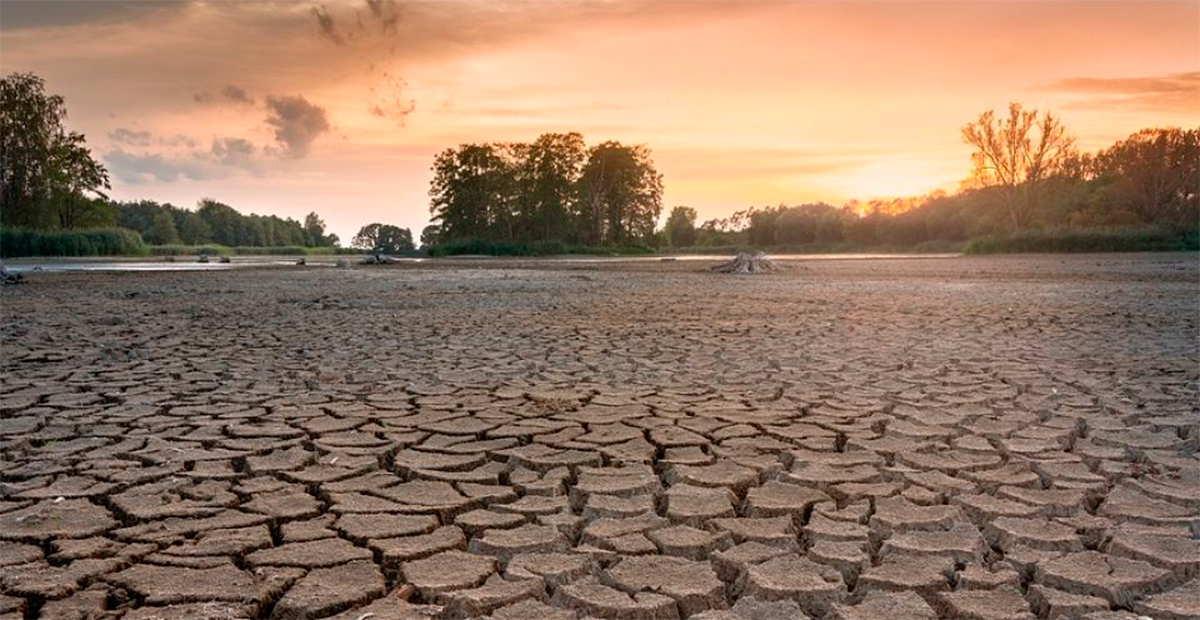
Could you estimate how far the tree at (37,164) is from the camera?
1654 inches

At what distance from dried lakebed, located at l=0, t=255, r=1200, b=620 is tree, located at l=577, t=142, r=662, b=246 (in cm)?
5608

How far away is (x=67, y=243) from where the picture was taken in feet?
112

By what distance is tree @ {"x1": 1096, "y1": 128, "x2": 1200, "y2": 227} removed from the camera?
42469mm

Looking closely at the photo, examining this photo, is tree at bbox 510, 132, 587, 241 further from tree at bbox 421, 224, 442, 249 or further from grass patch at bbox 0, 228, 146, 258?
grass patch at bbox 0, 228, 146, 258

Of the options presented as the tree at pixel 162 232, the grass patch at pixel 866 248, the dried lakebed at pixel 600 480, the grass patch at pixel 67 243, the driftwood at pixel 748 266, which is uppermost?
the tree at pixel 162 232

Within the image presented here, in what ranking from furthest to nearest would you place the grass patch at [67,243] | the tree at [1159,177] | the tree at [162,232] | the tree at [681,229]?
the tree at [681,229], the tree at [162,232], the tree at [1159,177], the grass patch at [67,243]

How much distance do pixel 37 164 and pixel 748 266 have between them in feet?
128

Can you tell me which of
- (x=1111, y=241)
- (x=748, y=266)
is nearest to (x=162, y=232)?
(x=748, y=266)

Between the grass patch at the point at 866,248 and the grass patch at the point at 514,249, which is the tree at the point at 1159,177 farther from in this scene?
the grass patch at the point at 514,249

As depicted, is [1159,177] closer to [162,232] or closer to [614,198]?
[614,198]

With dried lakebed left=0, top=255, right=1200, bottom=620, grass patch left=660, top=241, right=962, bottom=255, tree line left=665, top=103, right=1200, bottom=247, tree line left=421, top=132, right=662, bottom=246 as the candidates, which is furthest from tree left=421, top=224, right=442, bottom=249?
dried lakebed left=0, top=255, right=1200, bottom=620

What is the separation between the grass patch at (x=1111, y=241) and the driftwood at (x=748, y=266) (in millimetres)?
18513

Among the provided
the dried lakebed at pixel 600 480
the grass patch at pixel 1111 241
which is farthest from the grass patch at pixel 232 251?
the dried lakebed at pixel 600 480

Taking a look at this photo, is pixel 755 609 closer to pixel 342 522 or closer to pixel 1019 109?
pixel 342 522
